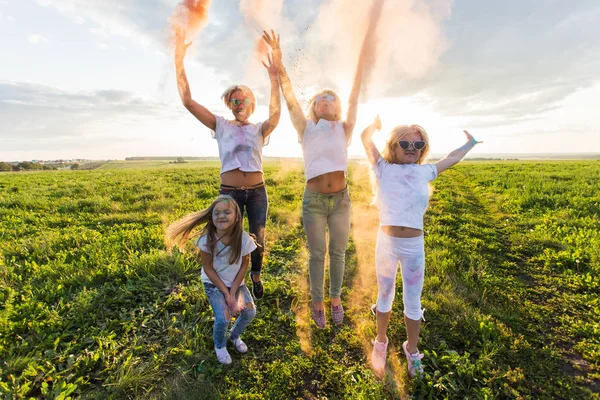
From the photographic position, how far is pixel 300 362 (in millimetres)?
3504

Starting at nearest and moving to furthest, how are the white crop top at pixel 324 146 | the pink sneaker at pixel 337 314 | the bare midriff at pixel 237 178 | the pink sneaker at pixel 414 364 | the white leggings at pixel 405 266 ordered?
the white leggings at pixel 405 266
the pink sneaker at pixel 414 364
the white crop top at pixel 324 146
the bare midriff at pixel 237 178
the pink sneaker at pixel 337 314

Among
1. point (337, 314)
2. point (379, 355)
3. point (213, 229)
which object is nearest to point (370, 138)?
point (213, 229)

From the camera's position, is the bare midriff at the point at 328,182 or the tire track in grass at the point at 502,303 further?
the bare midriff at the point at 328,182

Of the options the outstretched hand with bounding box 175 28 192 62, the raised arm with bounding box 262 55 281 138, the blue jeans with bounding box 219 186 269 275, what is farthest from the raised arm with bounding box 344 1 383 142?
the outstretched hand with bounding box 175 28 192 62

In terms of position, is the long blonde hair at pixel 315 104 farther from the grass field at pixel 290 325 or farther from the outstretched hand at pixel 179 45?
the grass field at pixel 290 325

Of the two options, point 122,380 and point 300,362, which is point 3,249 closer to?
point 122,380

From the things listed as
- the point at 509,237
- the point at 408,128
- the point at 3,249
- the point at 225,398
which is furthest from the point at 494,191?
the point at 3,249

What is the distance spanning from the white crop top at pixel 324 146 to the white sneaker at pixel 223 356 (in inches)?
91.3

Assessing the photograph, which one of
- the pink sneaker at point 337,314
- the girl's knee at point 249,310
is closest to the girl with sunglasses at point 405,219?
the pink sneaker at point 337,314

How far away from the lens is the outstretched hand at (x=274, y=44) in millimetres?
3805

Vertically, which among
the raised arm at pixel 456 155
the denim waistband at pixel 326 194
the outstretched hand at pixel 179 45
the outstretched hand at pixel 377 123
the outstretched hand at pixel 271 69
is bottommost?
the denim waistband at pixel 326 194

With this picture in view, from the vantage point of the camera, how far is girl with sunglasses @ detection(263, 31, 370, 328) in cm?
367

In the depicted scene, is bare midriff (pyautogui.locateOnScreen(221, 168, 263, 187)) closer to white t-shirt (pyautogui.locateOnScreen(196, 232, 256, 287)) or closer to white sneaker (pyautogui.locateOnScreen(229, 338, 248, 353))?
white t-shirt (pyautogui.locateOnScreen(196, 232, 256, 287))

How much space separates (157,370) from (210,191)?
10.1m
